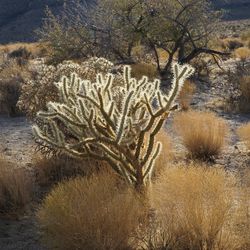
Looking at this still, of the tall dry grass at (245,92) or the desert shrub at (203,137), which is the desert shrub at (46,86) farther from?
the tall dry grass at (245,92)

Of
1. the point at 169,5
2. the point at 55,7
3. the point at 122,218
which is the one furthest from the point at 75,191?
the point at 55,7

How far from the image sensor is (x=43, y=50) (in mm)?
28109

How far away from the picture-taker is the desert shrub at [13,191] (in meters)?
6.18

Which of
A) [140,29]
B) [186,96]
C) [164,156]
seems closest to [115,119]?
[164,156]

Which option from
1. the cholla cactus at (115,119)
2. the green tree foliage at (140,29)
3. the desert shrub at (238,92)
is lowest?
the desert shrub at (238,92)

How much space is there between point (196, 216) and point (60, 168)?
2.91m

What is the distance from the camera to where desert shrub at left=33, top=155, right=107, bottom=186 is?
7.04 m

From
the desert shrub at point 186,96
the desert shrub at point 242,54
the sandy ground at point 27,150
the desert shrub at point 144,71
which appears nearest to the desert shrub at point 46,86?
the sandy ground at point 27,150

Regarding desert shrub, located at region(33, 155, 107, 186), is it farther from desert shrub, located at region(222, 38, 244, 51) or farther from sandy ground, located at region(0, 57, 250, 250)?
desert shrub, located at region(222, 38, 244, 51)

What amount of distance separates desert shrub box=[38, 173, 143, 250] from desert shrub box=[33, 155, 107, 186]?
157 centimetres

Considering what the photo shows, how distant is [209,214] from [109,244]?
0.95 m

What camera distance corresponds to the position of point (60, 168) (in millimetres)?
7316

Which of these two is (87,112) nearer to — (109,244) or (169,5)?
(109,244)

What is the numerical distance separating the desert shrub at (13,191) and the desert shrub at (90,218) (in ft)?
2.82
